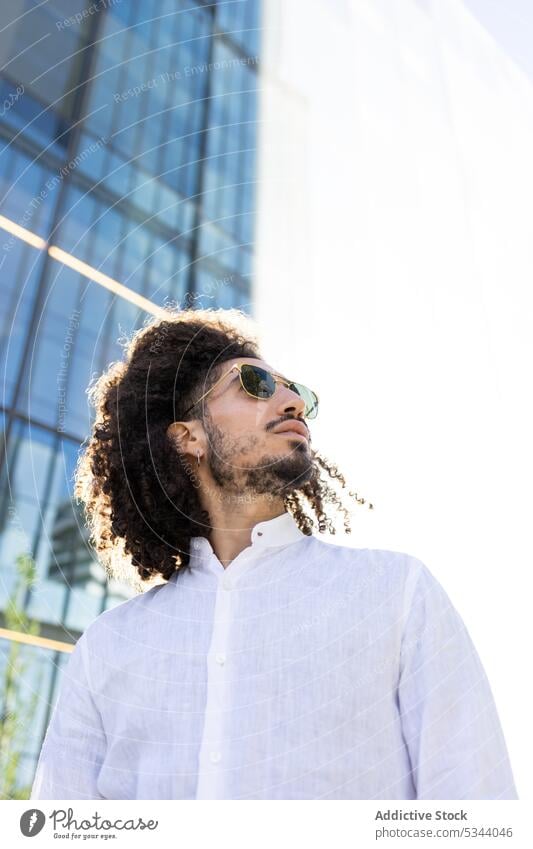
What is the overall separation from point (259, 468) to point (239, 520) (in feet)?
0.19

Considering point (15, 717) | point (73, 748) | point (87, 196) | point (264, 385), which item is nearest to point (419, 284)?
point (264, 385)

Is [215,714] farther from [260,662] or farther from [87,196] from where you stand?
[87,196]

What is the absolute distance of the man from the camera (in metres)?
0.55

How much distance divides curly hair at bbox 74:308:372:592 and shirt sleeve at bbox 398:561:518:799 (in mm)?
264

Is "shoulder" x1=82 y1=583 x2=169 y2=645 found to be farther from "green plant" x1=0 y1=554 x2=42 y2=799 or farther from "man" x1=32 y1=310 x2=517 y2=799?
"green plant" x1=0 y1=554 x2=42 y2=799

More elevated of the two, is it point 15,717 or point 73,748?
point 15,717

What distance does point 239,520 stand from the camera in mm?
753

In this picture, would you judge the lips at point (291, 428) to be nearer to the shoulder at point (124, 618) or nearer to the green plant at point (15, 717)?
the shoulder at point (124, 618)

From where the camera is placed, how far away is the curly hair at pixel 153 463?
32.4 inches

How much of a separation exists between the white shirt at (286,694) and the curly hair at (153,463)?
13 centimetres

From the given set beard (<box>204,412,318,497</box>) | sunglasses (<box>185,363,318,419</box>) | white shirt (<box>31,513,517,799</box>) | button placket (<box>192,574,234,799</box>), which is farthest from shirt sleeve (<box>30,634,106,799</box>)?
sunglasses (<box>185,363,318,419</box>)

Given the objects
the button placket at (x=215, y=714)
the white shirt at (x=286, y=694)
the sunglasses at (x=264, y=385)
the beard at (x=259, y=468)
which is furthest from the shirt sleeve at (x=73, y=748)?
the sunglasses at (x=264, y=385)
